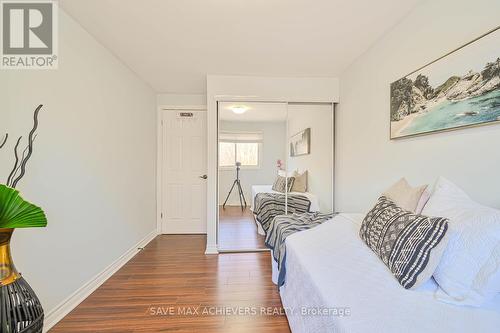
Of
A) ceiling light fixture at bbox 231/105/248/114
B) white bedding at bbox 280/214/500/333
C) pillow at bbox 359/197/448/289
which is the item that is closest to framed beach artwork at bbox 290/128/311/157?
ceiling light fixture at bbox 231/105/248/114

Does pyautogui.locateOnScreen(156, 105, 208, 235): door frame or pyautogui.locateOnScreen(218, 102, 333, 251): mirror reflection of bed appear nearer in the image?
pyautogui.locateOnScreen(218, 102, 333, 251): mirror reflection of bed

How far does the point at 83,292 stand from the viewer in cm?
205

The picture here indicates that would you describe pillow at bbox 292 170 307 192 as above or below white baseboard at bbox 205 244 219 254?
above

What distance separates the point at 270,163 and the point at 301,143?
513 mm

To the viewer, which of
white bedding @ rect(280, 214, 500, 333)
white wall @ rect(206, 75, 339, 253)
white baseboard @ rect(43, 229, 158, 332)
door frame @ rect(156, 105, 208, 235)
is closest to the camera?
white bedding @ rect(280, 214, 500, 333)

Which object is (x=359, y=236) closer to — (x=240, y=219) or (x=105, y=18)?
(x=240, y=219)

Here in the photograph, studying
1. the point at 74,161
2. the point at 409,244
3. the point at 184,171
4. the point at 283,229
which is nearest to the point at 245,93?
the point at 184,171

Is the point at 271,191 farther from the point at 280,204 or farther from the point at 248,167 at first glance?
the point at 248,167

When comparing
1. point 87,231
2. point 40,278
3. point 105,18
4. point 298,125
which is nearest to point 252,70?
point 298,125

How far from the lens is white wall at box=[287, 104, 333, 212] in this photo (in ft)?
10.5

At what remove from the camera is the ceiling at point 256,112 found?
3.18 meters

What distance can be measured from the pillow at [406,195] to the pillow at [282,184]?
157 centimetres

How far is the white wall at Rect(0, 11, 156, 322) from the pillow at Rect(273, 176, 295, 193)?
1921 mm

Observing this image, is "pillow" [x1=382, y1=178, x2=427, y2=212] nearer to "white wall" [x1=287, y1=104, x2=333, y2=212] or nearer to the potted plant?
"white wall" [x1=287, y1=104, x2=333, y2=212]
